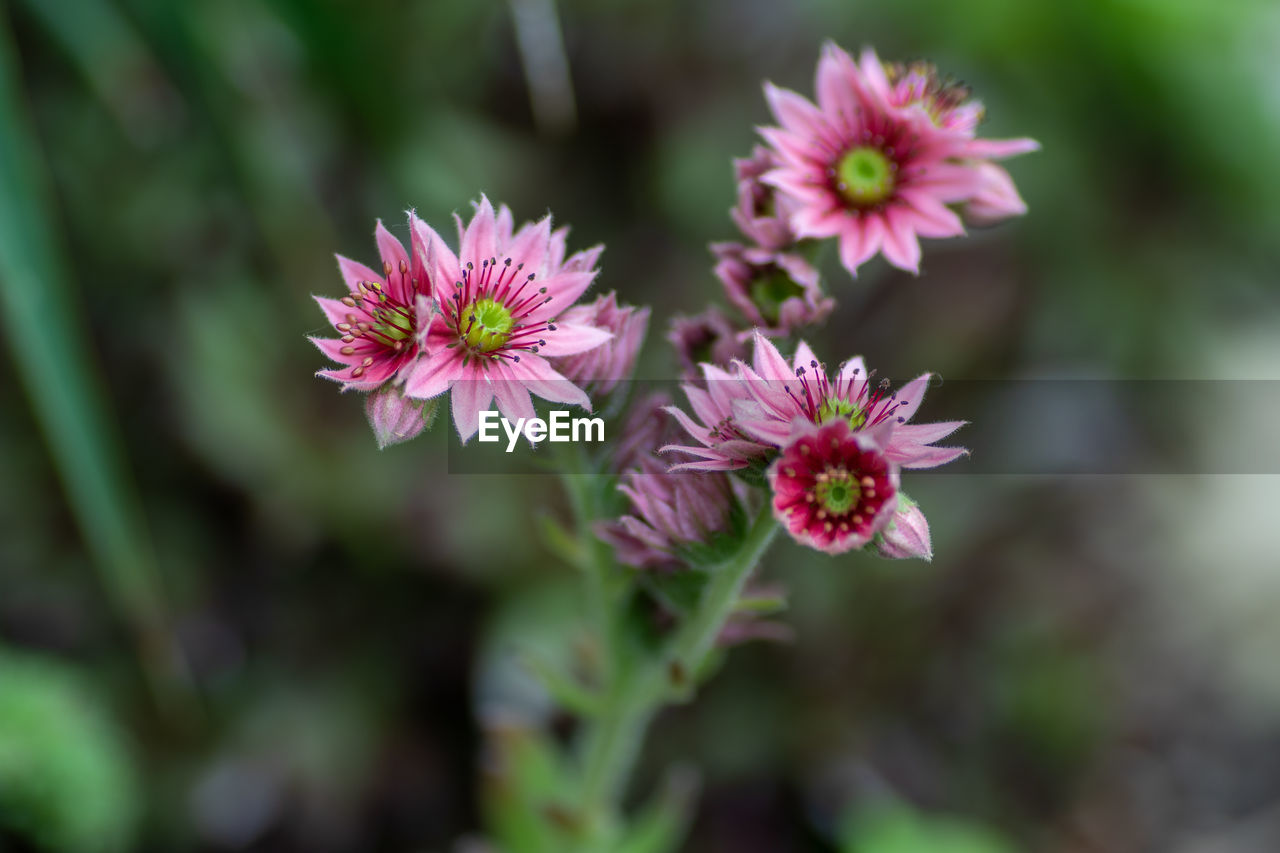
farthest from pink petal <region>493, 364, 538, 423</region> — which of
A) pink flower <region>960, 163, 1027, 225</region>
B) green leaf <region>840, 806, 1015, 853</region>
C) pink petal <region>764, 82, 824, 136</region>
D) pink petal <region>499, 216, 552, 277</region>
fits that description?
green leaf <region>840, 806, 1015, 853</region>

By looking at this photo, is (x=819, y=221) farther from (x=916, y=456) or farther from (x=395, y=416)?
(x=395, y=416)

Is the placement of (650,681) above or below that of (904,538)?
below

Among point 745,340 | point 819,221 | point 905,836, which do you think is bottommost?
point 905,836

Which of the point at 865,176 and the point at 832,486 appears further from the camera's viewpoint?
the point at 865,176

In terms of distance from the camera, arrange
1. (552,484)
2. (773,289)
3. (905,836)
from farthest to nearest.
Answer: (552,484)
(905,836)
(773,289)

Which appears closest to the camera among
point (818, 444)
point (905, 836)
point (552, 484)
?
point (818, 444)

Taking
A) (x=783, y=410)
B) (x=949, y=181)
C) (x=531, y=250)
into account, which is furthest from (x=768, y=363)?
(x=949, y=181)
